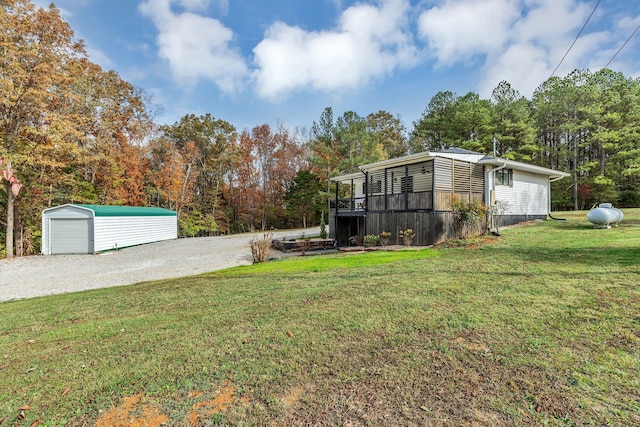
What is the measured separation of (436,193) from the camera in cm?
1066

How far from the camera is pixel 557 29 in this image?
8.06 meters

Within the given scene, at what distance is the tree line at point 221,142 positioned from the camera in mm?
13648

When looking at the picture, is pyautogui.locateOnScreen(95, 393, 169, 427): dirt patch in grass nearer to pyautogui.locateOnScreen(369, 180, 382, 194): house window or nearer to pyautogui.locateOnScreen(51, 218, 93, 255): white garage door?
pyautogui.locateOnScreen(369, 180, 382, 194): house window

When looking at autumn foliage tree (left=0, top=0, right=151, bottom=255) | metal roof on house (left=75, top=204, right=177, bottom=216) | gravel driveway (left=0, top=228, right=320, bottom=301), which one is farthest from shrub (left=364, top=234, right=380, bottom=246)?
autumn foliage tree (left=0, top=0, right=151, bottom=255)

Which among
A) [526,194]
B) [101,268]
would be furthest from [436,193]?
[101,268]

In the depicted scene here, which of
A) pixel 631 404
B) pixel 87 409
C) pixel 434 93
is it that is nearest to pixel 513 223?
pixel 631 404

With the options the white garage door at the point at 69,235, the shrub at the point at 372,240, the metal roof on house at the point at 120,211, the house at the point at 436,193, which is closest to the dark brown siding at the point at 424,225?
the house at the point at 436,193

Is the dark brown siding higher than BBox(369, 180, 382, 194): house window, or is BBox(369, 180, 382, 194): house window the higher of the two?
BBox(369, 180, 382, 194): house window

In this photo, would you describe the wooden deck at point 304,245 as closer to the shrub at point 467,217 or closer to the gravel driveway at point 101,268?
→ the gravel driveway at point 101,268

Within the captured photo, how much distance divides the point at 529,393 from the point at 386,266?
461cm

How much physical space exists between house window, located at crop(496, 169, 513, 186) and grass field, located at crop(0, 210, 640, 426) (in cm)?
967

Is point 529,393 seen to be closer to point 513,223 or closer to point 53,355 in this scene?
point 53,355

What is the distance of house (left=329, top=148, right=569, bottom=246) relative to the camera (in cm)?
1085

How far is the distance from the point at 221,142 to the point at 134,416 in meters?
29.4
